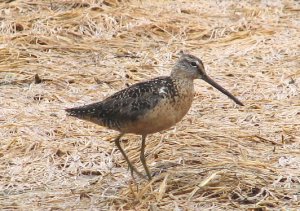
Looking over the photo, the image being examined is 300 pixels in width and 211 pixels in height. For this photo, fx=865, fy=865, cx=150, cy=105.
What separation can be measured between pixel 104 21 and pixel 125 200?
430 cm

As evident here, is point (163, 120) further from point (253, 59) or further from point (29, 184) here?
point (253, 59)

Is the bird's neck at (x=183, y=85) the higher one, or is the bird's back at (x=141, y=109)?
the bird's neck at (x=183, y=85)

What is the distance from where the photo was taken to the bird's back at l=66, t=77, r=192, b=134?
Result: 6047 mm

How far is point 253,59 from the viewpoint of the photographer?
9.12 metres

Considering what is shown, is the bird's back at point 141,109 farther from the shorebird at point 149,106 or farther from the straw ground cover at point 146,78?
the straw ground cover at point 146,78

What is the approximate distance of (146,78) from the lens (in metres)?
8.59

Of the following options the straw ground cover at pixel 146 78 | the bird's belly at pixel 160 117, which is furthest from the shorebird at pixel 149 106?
the straw ground cover at pixel 146 78

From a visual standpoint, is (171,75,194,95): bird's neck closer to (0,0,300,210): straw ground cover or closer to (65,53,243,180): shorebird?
(65,53,243,180): shorebird

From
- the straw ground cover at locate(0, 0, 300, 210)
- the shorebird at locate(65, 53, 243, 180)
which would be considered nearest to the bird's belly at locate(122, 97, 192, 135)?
the shorebird at locate(65, 53, 243, 180)

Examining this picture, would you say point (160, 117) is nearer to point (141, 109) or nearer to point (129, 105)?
point (141, 109)

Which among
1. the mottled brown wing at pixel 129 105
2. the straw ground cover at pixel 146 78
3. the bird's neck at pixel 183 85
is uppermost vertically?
the bird's neck at pixel 183 85

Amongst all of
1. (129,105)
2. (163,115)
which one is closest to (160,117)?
(163,115)

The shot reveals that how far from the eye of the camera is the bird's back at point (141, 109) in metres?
6.05

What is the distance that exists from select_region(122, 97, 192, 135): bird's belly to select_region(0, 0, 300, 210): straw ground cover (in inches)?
15.3
